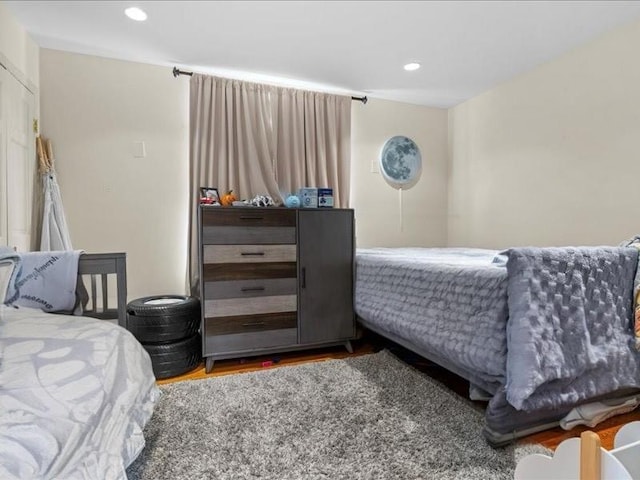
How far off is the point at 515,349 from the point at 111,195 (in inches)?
108

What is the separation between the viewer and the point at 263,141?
279 cm

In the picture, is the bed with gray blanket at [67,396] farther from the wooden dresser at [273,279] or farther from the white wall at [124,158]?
the white wall at [124,158]

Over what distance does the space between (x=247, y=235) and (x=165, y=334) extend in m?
0.80

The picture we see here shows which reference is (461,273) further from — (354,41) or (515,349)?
(354,41)

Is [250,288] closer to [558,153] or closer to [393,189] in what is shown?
[393,189]

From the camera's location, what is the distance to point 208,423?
1480 millimetres

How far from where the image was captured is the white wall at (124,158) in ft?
8.01

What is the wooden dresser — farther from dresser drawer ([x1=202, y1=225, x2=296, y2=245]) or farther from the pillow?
the pillow

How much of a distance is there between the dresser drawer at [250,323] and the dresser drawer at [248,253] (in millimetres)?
367

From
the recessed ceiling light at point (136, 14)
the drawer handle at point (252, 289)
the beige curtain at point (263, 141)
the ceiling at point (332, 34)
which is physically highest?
the ceiling at point (332, 34)

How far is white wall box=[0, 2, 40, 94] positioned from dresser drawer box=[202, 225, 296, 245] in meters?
1.48

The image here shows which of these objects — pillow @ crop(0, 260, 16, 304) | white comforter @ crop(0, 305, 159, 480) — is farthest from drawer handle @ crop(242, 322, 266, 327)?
pillow @ crop(0, 260, 16, 304)

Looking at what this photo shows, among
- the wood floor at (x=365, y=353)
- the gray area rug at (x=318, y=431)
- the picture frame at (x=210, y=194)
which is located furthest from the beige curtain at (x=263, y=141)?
the gray area rug at (x=318, y=431)

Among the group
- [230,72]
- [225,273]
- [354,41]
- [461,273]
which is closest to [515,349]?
[461,273]
